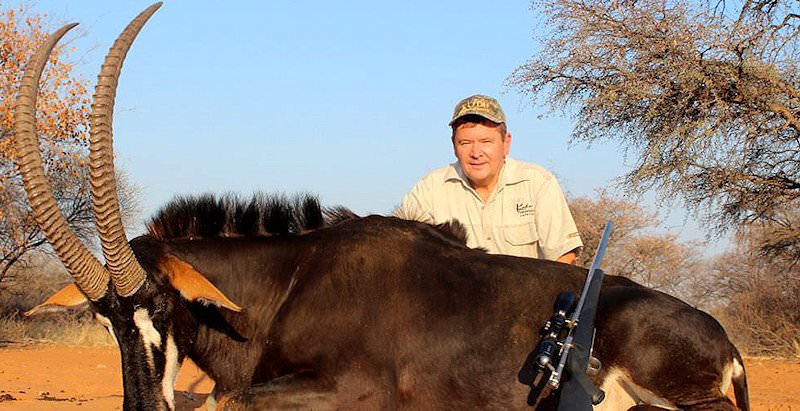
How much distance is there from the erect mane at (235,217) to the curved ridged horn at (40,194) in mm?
795

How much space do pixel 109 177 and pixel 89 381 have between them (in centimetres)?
829

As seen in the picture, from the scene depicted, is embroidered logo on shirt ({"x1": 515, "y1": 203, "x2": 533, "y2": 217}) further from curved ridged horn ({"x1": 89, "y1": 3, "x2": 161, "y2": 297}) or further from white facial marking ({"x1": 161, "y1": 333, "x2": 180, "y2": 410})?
curved ridged horn ({"x1": 89, "y1": 3, "x2": 161, "y2": 297})

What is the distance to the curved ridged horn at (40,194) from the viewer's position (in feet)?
17.4

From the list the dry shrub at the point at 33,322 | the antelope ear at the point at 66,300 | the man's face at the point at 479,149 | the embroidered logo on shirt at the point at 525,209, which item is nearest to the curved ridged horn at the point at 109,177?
the antelope ear at the point at 66,300

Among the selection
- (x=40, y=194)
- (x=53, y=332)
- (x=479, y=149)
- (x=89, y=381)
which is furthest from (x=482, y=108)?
(x=53, y=332)

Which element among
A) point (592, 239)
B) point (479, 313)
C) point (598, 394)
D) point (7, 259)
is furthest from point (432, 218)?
point (592, 239)

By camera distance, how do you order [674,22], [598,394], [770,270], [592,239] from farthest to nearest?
[592,239], [770,270], [674,22], [598,394]

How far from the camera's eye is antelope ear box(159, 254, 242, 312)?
17.9 ft

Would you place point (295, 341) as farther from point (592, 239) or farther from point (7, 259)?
point (592, 239)

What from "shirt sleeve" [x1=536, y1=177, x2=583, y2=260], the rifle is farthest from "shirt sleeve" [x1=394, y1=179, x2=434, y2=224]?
the rifle

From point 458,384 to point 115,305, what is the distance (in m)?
2.08

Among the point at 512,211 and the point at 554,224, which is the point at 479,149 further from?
the point at 554,224

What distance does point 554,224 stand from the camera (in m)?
7.50

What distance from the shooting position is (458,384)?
18.3ft
